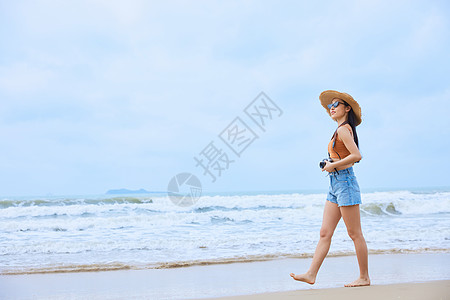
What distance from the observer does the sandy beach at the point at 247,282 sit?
3139 mm

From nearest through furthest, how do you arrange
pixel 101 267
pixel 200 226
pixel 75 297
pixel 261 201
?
pixel 75 297, pixel 101 267, pixel 200 226, pixel 261 201

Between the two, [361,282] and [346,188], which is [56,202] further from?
[346,188]

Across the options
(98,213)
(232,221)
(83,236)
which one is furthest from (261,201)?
(83,236)

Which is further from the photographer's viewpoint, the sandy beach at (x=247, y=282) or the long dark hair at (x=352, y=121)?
the long dark hair at (x=352, y=121)

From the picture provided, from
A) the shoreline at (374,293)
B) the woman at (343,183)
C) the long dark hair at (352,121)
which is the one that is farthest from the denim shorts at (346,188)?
the shoreline at (374,293)

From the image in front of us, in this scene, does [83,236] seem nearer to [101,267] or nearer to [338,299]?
[101,267]

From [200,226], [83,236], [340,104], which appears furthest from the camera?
[200,226]

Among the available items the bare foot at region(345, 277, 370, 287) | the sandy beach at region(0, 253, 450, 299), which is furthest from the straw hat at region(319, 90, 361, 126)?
the sandy beach at region(0, 253, 450, 299)

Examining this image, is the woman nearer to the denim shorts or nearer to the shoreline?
the denim shorts

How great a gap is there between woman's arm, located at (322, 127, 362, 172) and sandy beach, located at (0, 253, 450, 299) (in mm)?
993

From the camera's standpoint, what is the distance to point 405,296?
2.79 metres

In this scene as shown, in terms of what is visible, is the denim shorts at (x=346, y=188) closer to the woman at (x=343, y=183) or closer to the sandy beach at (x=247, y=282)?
the woman at (x=343, y=183)

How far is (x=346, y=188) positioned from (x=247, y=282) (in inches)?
59.8

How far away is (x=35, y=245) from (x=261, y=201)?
16.1m
